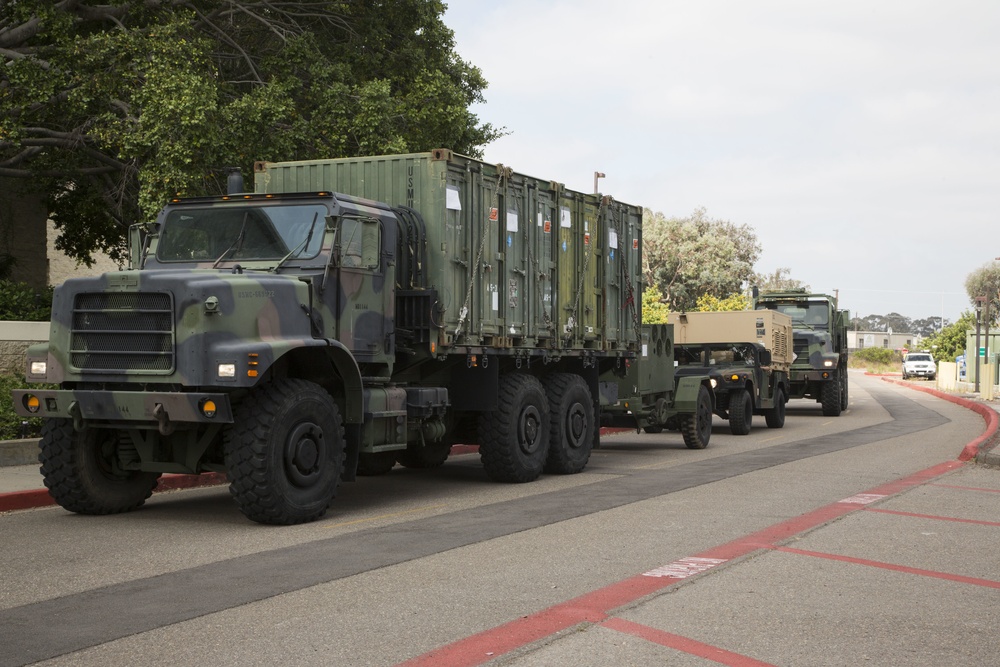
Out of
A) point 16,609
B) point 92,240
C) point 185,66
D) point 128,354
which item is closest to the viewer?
point 16,609

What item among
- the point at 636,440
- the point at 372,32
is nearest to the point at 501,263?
the point at 636,440

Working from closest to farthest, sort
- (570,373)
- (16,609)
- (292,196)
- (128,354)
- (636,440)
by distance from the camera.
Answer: (16,609) < (128,354) < (292,196) < (570,373) < (636,440)

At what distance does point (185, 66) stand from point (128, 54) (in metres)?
1.13

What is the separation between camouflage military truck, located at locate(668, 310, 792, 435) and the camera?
23.4 m

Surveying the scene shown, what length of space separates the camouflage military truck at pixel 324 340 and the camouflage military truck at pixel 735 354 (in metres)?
8.28

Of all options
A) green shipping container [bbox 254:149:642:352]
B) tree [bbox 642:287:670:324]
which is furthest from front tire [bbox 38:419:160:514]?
tree [bbox 642:287:670:324]

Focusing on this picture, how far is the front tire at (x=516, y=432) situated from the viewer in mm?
13633

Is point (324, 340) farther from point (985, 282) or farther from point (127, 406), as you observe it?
point (985, 282)

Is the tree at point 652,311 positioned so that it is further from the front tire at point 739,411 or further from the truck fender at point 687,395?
the truck fender at point 687,395

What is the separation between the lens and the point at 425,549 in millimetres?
9117

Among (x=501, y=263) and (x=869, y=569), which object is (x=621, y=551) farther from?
(x=501, y=263)

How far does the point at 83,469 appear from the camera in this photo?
10.8 metres

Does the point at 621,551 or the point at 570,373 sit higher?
the point at 570,373

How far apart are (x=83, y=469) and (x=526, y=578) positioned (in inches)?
192
